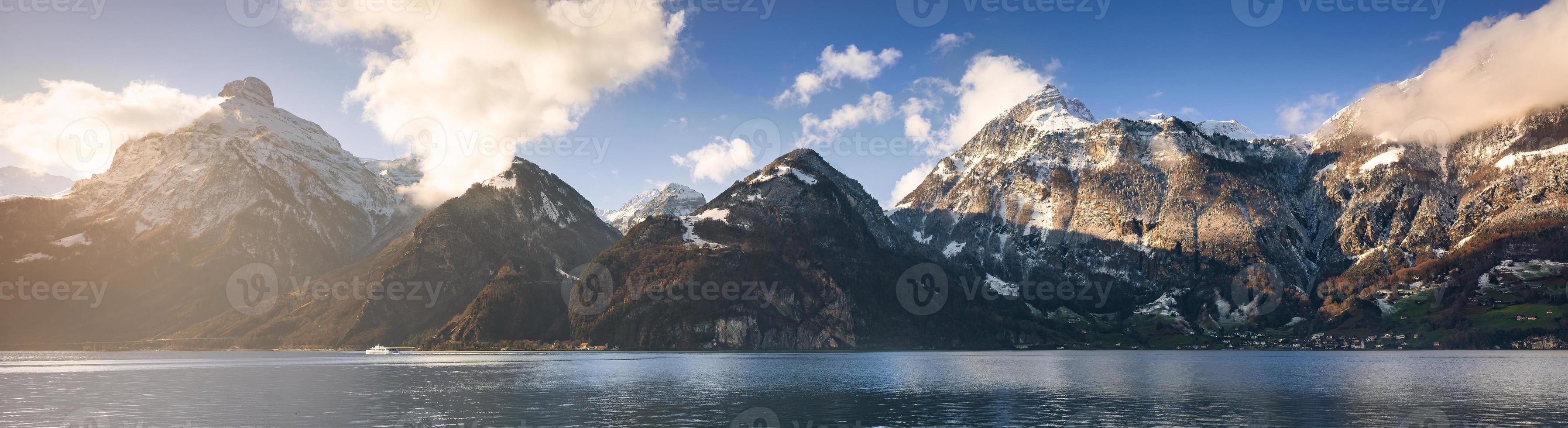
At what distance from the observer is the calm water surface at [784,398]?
76.7 m

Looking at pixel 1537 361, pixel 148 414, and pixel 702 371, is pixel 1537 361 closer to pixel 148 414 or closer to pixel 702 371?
pixel 702 371

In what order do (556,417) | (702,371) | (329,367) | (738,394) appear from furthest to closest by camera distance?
(329,367) → (702,371) → (738,394) → (556,417)

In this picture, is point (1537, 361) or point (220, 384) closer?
point (220, 384)

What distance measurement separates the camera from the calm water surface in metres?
76.7

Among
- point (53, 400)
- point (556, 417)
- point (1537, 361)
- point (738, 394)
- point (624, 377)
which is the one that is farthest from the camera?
point (1537, 361)

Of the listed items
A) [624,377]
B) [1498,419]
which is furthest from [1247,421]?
[624,377]

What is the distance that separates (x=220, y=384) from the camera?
12375 cm

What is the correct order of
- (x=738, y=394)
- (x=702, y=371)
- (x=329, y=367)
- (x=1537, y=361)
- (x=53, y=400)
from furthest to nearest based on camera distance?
1. (x=1537, y=361)
2. (x=329, y=367)
3. (x=702, y=371)
4. (x=738, y=394)
5. (x=53, y=400)

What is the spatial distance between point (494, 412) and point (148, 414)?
112ft

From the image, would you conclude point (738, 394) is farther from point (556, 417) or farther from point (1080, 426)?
point (1080, 426)

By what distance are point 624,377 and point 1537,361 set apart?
8868 inches

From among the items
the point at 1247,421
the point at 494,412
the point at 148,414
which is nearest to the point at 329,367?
the point at 148,414

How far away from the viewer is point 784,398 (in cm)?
10175

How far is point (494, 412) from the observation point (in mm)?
83688
